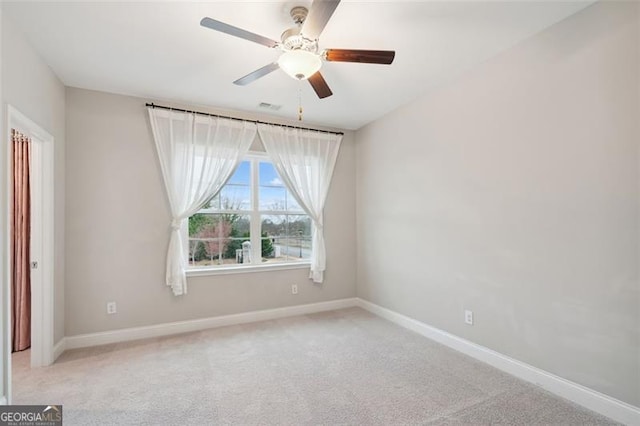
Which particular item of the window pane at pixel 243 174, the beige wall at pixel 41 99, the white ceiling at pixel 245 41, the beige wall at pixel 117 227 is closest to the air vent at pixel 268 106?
the white ceiling at pixel 245 41

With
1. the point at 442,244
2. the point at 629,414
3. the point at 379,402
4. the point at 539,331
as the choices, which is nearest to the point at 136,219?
the point at 379,402

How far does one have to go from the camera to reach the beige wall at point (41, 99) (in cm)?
211

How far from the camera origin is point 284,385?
239 centimetres

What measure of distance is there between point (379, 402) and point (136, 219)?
3006mm

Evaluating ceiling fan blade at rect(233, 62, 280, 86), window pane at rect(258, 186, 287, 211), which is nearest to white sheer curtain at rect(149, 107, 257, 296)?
window pane at rect(258, 186, 287, 211)

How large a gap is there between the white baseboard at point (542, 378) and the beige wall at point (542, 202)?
5 cm

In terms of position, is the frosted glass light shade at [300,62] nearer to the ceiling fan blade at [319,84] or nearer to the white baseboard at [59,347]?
the ceiling fan blade at [319,84]

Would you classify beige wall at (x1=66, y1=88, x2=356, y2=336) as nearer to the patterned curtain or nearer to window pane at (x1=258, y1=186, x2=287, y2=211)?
the patterned curtain

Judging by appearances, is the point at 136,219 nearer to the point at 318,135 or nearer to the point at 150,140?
the point at 150,140

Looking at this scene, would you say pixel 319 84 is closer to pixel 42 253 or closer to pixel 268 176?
pixel 268 176

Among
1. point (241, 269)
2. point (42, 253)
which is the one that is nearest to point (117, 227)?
point (42, 253)

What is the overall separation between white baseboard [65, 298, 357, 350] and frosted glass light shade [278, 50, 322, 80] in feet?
9.81

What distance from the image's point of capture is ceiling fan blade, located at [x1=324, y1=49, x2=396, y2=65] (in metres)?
1.99

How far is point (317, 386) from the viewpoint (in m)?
2.38
